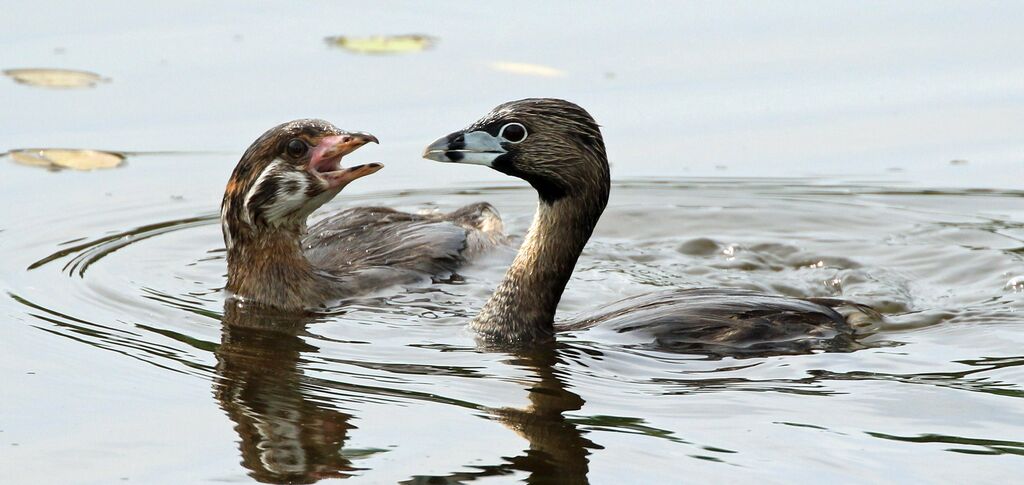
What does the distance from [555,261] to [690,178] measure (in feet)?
13.1

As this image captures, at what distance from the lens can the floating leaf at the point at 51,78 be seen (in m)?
14.5

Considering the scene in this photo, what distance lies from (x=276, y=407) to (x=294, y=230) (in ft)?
8.64

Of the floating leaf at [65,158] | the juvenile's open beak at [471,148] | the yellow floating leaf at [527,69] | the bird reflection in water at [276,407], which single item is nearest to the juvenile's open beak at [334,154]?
the bird reflection in water at [276,407]

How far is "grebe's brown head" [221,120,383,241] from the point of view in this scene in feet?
33.9

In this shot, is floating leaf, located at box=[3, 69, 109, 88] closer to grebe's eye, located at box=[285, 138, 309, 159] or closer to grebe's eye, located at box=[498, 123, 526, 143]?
grebe's eye, located at box=[285, 138, 309, 159]

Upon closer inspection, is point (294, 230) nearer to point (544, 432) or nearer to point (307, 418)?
point (307, 418)

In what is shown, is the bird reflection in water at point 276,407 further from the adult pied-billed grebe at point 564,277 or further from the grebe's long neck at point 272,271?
the adult pied-billed grebe at point 564,277

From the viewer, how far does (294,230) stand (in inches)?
417

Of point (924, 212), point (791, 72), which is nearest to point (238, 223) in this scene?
point (924, 212)

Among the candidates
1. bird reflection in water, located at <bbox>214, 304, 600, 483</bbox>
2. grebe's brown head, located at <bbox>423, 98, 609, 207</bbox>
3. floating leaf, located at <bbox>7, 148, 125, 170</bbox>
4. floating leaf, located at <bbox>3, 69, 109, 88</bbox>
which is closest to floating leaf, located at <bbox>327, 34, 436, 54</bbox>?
floating leaf, located at <bbox>3, 69, 109, 88</bbox>

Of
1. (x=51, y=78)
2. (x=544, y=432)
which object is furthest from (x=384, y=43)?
(x=544, y=432)

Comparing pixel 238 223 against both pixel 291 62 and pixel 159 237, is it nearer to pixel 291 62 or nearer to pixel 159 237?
pixel 159 237

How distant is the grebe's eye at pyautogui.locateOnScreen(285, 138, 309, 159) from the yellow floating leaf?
188 inches

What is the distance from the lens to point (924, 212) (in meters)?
12.5
